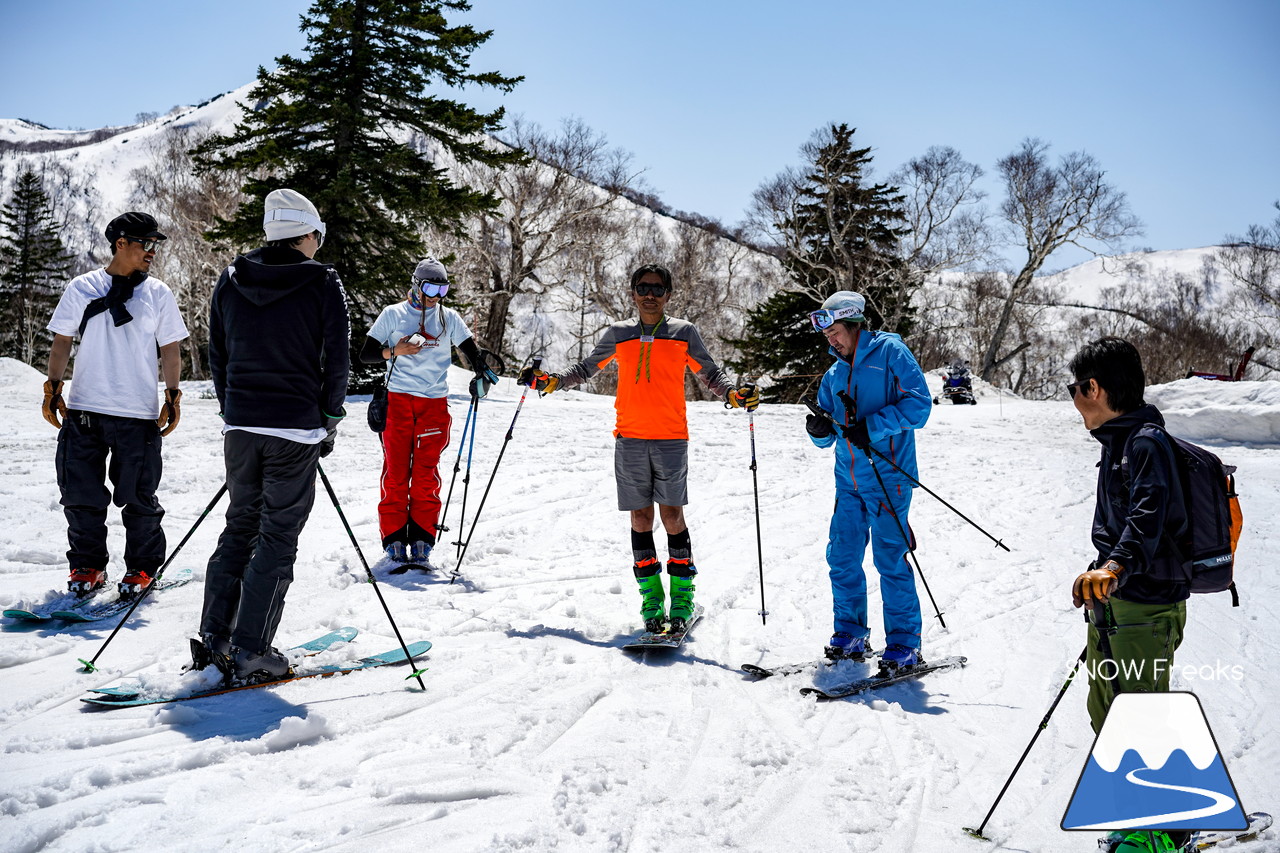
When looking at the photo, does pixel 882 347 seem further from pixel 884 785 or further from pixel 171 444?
pixel 171 444

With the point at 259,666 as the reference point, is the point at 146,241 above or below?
above

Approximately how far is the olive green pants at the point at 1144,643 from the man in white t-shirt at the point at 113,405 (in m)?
4.76

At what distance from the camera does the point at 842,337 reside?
14.0 ft

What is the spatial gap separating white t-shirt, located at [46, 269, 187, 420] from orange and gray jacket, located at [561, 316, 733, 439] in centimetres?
263

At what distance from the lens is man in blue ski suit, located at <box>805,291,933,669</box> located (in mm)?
4117

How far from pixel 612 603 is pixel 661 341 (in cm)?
190

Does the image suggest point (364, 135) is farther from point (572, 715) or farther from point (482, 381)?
point (572, 715)

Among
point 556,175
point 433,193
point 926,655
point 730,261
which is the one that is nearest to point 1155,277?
point 730,261

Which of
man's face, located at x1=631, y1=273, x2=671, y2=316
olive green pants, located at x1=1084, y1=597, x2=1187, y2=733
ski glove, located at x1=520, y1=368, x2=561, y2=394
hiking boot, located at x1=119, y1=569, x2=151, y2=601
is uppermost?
man's face, located at x1=631, y1=273, x2=671, y2=316

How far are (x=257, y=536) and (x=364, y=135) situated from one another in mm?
17942

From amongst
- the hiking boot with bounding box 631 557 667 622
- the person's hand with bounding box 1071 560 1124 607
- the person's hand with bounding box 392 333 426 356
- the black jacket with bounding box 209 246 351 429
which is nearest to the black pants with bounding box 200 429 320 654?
the black jacket with bounding box 209 246 351 429

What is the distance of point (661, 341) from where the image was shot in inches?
182

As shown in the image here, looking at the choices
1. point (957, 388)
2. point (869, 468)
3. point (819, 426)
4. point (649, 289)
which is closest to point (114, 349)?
point (649, 289)

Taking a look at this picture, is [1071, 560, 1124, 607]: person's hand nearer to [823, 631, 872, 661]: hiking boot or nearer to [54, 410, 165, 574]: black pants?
[823, 631, 872, 661]: hiking boot
